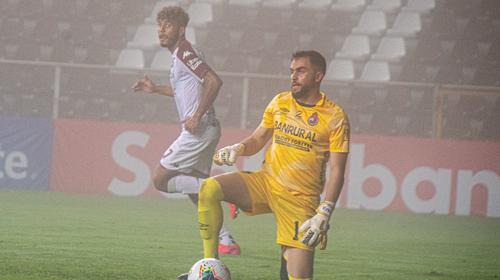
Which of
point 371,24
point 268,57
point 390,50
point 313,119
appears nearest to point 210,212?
point 313,119

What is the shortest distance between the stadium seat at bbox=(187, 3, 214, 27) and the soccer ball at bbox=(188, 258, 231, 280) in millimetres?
14618

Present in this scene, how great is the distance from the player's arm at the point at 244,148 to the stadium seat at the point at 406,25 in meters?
14.9

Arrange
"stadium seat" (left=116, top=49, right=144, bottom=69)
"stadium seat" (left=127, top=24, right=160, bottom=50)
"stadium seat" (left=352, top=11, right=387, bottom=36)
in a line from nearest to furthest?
"stadium seat" (left=116, top=49, right=144, bottom=69) → "stadium seat" (left=127, top=24, right=160, bottom=50) → "stadium seat" (left=352, top=11, right=387, bottom=36)

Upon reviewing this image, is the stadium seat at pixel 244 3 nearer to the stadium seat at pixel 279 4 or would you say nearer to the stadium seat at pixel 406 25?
the stadium seat at pixel 279 4

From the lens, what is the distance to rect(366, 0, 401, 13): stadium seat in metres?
22.6

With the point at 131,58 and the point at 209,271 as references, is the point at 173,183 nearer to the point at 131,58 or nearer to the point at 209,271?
the point at 209,271

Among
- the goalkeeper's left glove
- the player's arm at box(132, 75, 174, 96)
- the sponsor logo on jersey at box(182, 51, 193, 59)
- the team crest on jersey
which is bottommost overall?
the goalkeeper's left glove

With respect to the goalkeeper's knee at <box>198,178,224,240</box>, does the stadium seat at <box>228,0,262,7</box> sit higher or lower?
higher

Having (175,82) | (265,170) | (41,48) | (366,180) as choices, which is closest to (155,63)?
(41,48)

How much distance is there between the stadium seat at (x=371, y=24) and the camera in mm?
22255

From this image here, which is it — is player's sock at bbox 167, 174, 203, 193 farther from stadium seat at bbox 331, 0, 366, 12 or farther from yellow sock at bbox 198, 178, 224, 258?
stadium seat at bbox 331, 0, 366, 12

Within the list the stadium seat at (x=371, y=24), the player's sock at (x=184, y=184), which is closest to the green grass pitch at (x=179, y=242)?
the player's sock at (x=184, y=184)

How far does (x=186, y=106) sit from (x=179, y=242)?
1.84 m

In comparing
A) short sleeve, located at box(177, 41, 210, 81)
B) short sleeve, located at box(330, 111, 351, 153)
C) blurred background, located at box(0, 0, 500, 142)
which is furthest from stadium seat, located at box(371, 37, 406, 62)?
short sleeve, located at box(330, 111, 351, 153)
